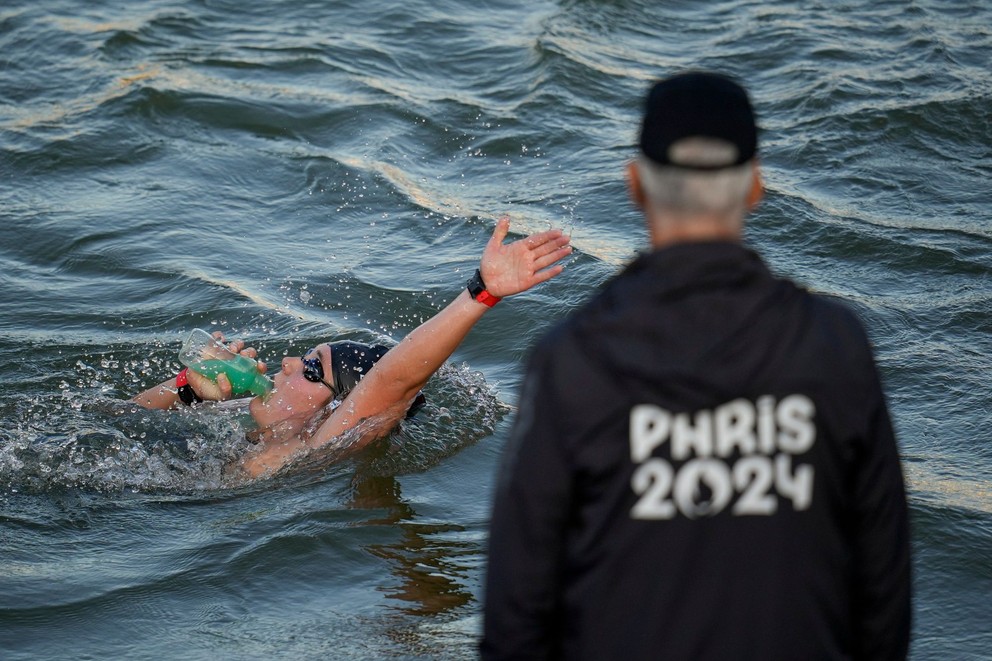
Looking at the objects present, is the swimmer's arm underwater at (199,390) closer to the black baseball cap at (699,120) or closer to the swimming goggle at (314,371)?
the swimming goggle at (314,371)

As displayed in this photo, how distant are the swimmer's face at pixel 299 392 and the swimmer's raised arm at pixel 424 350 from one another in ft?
0.44

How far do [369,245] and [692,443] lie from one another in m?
7.07

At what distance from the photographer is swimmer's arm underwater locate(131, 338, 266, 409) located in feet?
19.8

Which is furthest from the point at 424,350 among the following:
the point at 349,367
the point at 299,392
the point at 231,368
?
the point at 231,368

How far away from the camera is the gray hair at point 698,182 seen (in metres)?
2.24

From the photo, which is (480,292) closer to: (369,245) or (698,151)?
(698,151)

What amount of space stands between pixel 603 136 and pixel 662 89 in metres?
8.75

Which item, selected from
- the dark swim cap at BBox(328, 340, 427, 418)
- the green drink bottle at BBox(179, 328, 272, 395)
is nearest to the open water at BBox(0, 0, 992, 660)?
the green drink bottle at BBox(179, 328, 272, 395)

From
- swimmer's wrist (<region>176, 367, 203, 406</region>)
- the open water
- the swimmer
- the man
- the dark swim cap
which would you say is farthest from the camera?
swimmer's wrist (<region>176, 367, 203, 406</region>)

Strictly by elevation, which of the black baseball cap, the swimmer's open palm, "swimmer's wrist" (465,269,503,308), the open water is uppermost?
the black baseball cap

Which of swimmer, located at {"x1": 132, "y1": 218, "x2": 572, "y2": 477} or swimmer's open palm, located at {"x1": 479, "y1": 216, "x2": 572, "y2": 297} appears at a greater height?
swimmer's open palm, located at {"x1": 479, "y1": 216, "x2": 572, "y2": 297}

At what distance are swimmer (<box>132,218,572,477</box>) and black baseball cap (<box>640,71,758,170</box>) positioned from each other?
86.9 inches

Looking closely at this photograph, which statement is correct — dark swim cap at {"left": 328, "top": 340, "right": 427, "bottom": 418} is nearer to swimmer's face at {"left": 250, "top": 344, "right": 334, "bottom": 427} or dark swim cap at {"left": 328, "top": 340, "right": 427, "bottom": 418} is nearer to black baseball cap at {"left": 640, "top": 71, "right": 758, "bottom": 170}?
swimmer's face at {"left": 250, "top": 344, "right": 334, "bottom": 427}

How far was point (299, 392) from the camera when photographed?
580cm
